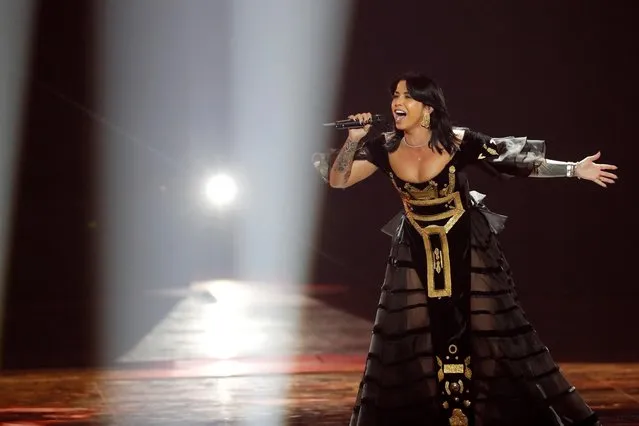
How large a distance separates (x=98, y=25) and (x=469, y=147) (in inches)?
419

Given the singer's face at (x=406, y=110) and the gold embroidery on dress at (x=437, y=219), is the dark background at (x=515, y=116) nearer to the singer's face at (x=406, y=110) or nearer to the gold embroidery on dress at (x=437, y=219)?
the gold embroidery on dress at (x=437, y=219)

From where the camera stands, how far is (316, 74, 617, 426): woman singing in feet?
13.9

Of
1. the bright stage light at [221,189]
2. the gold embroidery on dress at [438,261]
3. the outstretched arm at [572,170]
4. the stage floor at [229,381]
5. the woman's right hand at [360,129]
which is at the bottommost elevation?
the stage floor at [229,381]

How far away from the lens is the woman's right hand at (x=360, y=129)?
4.16 meters

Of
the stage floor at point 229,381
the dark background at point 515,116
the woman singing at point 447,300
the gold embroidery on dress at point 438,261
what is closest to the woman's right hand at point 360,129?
the woman singing at point 447,300

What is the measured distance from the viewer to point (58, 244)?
15.9 metres

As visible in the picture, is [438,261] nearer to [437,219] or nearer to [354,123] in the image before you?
[437,219]

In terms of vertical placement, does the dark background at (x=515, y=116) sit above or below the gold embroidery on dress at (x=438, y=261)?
above

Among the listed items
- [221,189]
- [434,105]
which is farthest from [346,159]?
[221,189]

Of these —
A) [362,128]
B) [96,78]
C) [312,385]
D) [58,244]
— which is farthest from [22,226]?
[362,128]

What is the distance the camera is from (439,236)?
14.3 feet

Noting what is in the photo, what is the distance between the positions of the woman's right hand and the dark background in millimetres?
6763

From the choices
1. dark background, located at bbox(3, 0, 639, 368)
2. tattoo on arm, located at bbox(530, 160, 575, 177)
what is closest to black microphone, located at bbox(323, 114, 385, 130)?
tattoo on arm, located at bbox(530, 160, 575, 177)

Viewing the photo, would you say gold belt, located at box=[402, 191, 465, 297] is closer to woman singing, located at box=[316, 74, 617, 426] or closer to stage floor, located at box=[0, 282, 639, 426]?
woman singing, located at box=[316, 74, 617, 426]
